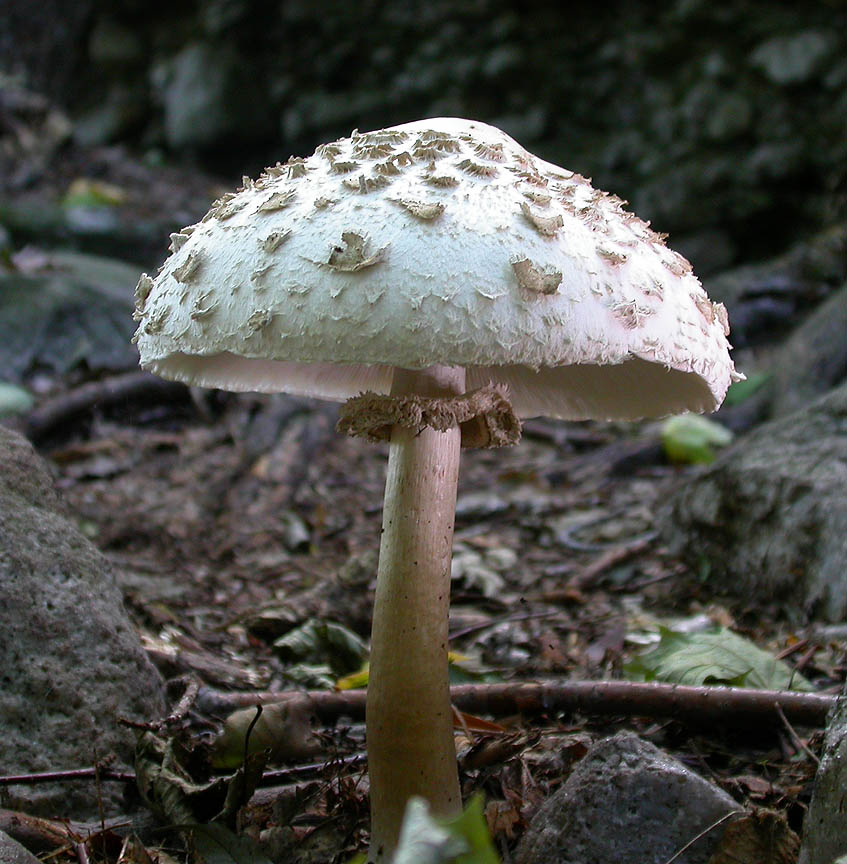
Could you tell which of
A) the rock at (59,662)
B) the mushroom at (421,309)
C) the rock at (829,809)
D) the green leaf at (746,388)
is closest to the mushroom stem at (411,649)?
the mushroom at (421,309)

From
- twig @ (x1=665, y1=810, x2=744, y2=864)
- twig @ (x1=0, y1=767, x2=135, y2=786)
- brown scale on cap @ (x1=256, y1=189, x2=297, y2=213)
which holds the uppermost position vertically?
brown scale on cap @ (x1=256, y1=189, x2=297, y2=213)

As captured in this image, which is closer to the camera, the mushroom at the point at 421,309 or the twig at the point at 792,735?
the mushroom at the point at 421,309

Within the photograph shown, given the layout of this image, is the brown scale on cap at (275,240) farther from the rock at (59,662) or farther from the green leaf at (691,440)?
the green leaf at (691,440)

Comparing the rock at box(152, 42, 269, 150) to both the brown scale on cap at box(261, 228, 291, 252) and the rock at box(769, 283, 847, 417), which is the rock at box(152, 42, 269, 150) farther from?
the brown scale on cap at box(261, 228, 291, 252)

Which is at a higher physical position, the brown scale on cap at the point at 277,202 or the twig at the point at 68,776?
the brown scale on cap at the point at 277,202

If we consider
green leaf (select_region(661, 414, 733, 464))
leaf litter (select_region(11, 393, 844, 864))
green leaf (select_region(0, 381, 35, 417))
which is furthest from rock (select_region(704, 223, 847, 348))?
green leaf (select_region(0, 381, 35, 417))

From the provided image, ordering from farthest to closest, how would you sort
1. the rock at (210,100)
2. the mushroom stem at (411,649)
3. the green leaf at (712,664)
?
the rock at (210,100) → the green leaf at (712,664) → the mushroom stem at (411,649)

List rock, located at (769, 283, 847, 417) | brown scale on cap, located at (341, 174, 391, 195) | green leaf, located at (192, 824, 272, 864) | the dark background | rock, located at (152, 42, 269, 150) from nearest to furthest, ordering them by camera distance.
Answer: brown scale on cap, located at (341, 174, 391, 195)
green leaf, located at (192, 824, 272, 864)
rock, located at (769, 283, 847, 417)
the dark background
rock, located at (152, 42, 269, 150)
